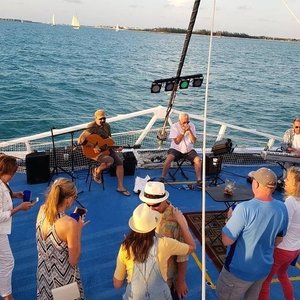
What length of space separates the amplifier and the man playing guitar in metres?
0.46

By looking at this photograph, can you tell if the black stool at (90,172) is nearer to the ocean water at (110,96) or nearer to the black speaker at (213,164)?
the black speaker at (213,164)

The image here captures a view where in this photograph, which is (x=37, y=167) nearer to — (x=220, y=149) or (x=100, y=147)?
(x=100, y=147)

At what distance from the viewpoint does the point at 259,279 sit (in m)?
2.99

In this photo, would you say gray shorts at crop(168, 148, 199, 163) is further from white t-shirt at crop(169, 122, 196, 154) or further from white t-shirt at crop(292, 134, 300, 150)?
white t-shirt at crop(292, 134, 300, 150)

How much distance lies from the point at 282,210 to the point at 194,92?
26.7 meters

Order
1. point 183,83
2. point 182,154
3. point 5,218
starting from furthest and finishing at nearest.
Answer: point 183,83, point 182,154, point 5,218

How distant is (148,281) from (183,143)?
466cm

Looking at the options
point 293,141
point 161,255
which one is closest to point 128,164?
point 293,141

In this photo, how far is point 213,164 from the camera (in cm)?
715

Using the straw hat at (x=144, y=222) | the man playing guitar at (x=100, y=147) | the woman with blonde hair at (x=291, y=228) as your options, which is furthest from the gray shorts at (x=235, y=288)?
the man playing guitar at (x=100, y=147)

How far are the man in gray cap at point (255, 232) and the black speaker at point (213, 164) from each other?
13.4ft

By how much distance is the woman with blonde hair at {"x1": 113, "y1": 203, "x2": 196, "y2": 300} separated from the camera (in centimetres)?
230

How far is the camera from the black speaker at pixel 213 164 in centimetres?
706

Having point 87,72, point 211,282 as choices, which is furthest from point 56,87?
point 211,282
